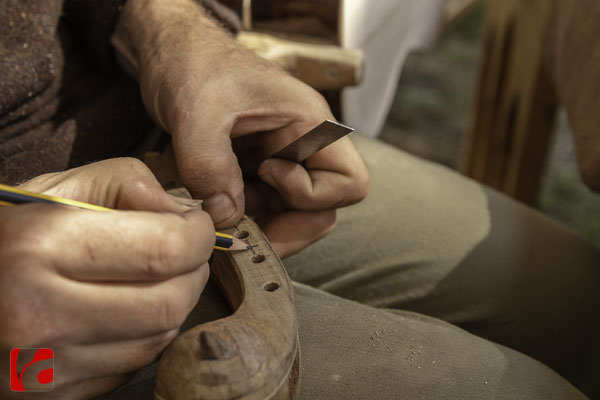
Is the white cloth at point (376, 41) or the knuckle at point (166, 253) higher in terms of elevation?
the knuckle at point (166, 253)

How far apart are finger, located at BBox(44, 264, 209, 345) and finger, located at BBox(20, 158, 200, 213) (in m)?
0.07

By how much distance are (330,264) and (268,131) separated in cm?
20

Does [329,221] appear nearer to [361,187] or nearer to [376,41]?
[361,187]

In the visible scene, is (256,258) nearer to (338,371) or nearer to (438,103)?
(338,371)

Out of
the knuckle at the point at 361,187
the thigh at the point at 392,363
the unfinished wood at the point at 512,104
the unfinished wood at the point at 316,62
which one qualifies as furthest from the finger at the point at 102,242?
the unfinished wood at the point at 512,104

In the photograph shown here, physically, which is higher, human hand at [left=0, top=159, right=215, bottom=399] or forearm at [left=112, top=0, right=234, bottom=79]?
forearm at [left=112, top=0, right=234, bottom=79]

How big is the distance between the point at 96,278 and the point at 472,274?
490 mm

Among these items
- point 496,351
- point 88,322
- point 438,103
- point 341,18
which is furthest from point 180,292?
point 438,103

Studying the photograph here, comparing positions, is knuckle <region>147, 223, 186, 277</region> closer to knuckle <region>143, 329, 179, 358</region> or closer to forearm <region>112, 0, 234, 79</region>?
knuckle <region>143, 329, 179, 358</region>

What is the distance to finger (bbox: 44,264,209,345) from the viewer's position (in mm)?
376

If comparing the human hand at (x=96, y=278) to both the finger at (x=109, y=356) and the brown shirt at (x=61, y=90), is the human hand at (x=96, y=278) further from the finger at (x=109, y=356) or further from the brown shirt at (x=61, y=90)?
the brown shirt at (x=61, y=90)

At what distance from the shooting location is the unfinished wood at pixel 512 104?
1.26m

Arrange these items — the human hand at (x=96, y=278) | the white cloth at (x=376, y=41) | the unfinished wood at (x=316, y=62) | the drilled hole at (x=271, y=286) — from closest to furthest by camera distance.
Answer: the human hand at (x=96, y=278) → the drilled hole at (x=271, y=286) → the unfinished wood at (x=316, y=62) → the white cloth at (x=376, y=41)

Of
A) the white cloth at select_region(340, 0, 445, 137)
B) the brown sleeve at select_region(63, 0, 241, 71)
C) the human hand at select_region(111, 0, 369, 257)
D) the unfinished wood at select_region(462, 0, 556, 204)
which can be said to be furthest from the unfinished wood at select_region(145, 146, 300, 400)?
the unfinished wood at select_region(462, 0, 556, 204)
